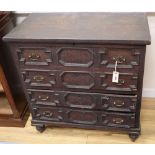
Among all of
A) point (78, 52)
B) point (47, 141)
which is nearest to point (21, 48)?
point (78, 52)

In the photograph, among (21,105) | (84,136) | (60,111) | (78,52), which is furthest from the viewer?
(21,105)

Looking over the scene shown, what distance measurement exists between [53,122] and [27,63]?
0.50 meters

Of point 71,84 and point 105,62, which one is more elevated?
point 105,62

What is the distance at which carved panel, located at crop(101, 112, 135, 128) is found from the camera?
54.4 inches

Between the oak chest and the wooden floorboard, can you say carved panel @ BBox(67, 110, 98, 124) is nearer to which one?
the oak chest

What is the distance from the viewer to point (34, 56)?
1243 millimetres

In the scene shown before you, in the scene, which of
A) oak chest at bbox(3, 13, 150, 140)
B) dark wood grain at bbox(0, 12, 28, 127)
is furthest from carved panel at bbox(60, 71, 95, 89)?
dark wood grain at bbox(0, 12, 28, 127)

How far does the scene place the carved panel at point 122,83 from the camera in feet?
3.97

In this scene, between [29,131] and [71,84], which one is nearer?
[71,84]

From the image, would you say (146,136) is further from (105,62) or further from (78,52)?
(78,52)

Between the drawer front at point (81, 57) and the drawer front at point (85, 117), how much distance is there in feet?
1.14

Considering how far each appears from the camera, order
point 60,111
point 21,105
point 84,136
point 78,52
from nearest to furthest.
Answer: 1. point 78,52
2. point 60,111
3. point 84,136
4. point 21,105
